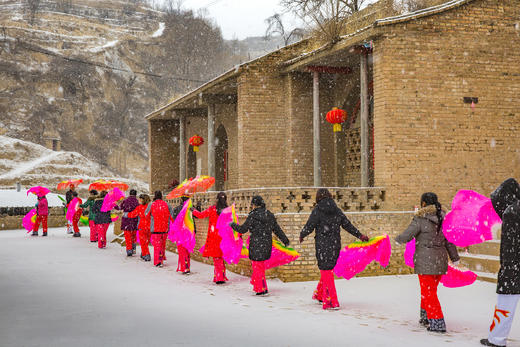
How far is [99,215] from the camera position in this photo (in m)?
17.0

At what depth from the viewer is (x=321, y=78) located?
15.9 meters

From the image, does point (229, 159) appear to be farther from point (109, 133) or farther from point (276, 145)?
point (109, 133)

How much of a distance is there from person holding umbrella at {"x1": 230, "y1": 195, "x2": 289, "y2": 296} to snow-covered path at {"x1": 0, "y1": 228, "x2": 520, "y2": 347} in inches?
12.0

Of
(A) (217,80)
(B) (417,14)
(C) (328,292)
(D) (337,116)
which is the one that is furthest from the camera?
(A) (217,80)

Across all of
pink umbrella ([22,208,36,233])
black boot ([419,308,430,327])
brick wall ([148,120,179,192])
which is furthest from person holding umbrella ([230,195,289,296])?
brick wall ([148,120,179,192])

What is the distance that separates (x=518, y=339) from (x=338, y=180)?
9954 mm

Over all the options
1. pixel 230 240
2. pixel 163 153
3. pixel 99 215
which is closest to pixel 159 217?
pixel 230 240

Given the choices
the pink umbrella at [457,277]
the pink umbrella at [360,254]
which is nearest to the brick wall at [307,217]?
the pink umbrella at [360,254]

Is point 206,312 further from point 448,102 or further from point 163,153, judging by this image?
point 163,153

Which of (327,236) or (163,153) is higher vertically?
(163,153)

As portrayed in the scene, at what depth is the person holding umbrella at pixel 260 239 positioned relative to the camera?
8.73 m

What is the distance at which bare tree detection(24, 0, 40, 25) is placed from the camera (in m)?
75.3

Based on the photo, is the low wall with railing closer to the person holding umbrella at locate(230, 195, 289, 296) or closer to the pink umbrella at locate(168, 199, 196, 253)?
the pink umbrella at locate(168, 199, 196, 253)

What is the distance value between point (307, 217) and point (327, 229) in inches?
96.9
